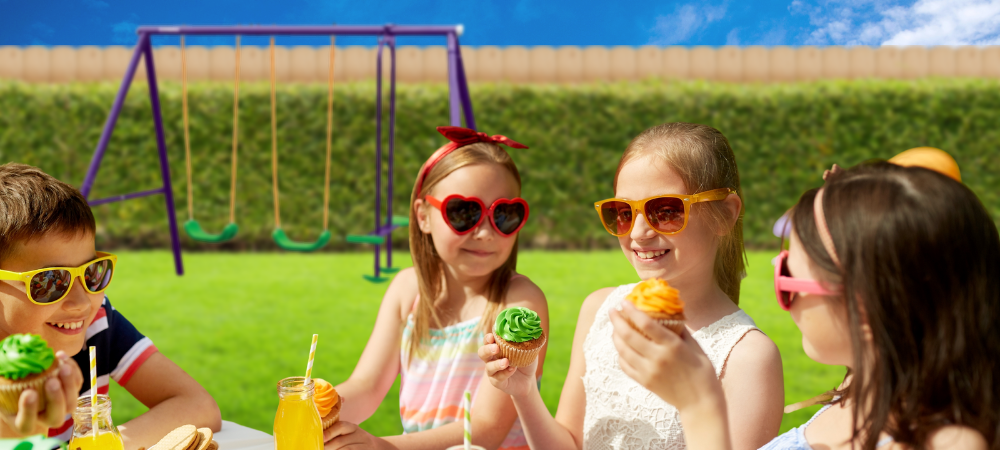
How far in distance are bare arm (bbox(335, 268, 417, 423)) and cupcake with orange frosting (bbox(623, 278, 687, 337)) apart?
126 centimetres

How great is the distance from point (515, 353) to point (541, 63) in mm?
13097

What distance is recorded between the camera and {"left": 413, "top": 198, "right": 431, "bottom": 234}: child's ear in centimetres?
255

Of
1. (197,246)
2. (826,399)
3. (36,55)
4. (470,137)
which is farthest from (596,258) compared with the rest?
(36,55)

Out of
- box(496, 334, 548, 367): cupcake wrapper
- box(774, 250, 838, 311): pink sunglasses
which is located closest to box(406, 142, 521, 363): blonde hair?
box(496, 334, 548, 367): cupcake wrapper

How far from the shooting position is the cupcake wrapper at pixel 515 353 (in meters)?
1.70

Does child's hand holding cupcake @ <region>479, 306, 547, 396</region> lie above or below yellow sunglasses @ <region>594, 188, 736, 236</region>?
below

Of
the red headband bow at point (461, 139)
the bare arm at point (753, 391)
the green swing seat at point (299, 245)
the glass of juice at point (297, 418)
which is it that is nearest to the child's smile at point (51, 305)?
the glass of juice at point (297, 418)

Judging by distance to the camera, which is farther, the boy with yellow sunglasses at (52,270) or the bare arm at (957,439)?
the boy with yellow sunglasses at (52,270)

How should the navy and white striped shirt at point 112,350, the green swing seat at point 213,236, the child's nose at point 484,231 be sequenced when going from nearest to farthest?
the navy and white striped shirt at point 112,350 → the child's nose at point 484,231 → the green swing seat at point 213,236

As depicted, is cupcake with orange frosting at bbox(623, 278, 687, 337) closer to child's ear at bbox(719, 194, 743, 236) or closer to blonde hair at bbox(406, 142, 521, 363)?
child's ear at bbox(719, 194, 743, 236)

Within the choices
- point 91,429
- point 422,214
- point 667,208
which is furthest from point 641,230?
point 91,429

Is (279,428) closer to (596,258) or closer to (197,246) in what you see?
(596,258)

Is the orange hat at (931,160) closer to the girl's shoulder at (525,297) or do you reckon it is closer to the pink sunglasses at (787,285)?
the pink sunglasses at (787,285)

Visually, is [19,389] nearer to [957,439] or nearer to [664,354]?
[664,354]
